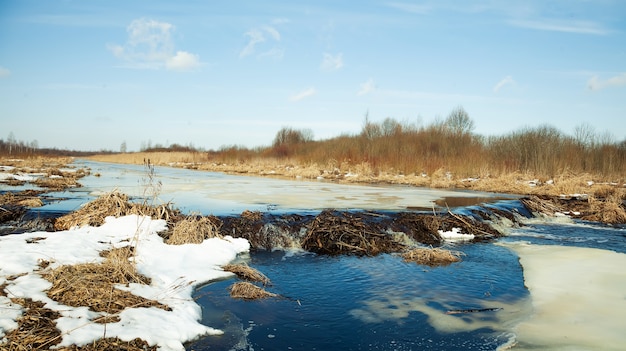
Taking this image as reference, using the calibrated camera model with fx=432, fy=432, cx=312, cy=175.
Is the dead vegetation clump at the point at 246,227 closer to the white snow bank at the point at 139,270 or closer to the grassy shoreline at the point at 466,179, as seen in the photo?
the white snow bank at the point at 139,270

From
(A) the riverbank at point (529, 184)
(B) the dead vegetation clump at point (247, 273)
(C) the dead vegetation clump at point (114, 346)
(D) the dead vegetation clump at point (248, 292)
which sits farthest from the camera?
(A) the riverbank at point (529, 184)

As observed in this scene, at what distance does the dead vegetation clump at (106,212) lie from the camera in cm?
907

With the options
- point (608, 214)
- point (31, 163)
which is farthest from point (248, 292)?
point (31, 163)

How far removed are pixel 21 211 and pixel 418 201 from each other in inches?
460

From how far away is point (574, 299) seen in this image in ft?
20.2

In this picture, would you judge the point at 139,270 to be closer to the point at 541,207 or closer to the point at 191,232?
the point at 191,232

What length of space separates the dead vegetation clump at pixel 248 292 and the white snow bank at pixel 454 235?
599cm

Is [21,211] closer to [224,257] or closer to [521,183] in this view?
[224,257]

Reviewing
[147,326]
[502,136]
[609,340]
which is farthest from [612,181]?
[147,326]

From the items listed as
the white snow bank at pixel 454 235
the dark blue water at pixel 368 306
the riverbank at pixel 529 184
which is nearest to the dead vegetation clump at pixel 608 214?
the riverbank at pixel 529 184

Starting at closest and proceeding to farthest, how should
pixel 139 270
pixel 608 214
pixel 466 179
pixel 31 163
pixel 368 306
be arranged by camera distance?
pixel 368 306, pixel 139 270, pixel 608 214, pixel 466 179, pixel 31 163

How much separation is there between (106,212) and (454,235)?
27.0ft

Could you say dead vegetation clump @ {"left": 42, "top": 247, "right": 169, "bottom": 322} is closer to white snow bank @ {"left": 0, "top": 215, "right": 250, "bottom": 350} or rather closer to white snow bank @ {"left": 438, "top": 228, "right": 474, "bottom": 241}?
white snow bank @ {"left": 0, "top": 215, "right": 250, "bottom": 350}

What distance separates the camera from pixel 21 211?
10227 millimetres
